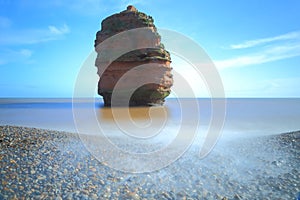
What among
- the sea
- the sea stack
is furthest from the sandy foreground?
the sea stack

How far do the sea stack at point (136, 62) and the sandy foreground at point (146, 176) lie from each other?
19384mm

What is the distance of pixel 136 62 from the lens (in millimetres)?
25281

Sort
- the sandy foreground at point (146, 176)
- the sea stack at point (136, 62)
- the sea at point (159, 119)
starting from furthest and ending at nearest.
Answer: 1. the sea stack at point (136, 62)
2. the sea at point (159, 119)
3. the sandy foreground at point (146, 176)

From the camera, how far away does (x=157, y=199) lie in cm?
349

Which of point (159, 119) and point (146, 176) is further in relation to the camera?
point (159, 119)

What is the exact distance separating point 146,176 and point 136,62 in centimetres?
2192

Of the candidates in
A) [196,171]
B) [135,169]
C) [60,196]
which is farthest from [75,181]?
[196,171]

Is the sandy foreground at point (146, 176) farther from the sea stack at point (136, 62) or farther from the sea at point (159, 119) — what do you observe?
the sea stack at point (136, 62)

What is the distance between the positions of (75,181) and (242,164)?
13.7ft

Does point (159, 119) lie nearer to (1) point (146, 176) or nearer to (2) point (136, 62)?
(1) point (146, 176)

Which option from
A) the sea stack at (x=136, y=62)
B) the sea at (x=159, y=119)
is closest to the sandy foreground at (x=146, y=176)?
the sea at (x=159, y=119)

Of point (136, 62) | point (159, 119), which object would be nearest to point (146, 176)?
point (159, 119)

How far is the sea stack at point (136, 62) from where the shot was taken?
82.0ft

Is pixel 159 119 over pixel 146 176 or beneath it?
over
